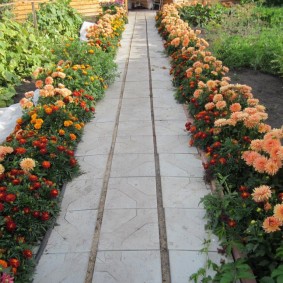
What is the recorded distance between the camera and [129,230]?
115 inches

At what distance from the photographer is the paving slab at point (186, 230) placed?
276cm

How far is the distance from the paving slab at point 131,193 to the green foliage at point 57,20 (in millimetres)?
6941

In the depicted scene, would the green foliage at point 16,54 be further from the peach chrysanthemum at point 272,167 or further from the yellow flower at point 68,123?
the peach chrysanthemum at point 272,167

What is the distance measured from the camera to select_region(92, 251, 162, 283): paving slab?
2.49 m

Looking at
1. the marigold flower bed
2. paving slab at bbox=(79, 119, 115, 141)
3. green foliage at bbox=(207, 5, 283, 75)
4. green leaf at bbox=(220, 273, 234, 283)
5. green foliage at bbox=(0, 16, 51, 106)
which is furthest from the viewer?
green foliage at bbox=(207, 5, 283, 75)

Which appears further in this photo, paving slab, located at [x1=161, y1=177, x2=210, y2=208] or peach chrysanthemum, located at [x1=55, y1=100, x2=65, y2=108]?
peach chrysanthemum, located at [x1=55, y1=100, x2=65, y2=108]

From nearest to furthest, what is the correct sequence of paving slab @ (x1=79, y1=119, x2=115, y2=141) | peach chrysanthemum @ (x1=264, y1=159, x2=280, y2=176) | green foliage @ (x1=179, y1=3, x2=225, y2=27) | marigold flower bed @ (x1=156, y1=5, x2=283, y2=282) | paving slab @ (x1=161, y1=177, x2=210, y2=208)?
marigold flower bed @ (x1=156, y1=5, x2=283, y2=282), peach chrysanthemum @ (x1=264, y1=159, x2=280, y2=176), paving slab @ (x1=161, y1=177, x2=210, y2=208), paving slab @ (x1=79, y1=119, x2=115, y2=141), green foliage @ (x1=179, y1=3, x2=225, y2=27)

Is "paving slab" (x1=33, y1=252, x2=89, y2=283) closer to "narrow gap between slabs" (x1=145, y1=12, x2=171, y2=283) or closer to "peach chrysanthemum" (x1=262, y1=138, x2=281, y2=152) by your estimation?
"narrow gap between slabs" (x1=145, y1=12, x2=171, y2=283)

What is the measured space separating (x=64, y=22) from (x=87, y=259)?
30.1 feet

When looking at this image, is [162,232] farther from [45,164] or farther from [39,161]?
[39,161]

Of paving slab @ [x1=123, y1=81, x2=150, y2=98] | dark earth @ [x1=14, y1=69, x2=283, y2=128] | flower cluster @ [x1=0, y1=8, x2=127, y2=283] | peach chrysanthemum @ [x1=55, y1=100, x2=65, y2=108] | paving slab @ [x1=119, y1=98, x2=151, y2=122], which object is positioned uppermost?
peach chrysanthemum @ [x1=55, y1=100, x2=65, y2=108]

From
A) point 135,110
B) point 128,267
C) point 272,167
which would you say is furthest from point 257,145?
point 135,110

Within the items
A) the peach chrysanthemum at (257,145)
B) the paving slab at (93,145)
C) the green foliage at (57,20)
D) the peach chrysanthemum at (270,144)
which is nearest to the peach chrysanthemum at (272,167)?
the peach chrysanthemum at (270,144)

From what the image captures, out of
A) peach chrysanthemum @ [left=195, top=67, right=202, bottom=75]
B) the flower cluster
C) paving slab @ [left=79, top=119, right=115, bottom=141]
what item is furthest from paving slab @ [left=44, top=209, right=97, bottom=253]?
peach chrysanthemum @ [left=195, top=67, right=202, bottom=75]
